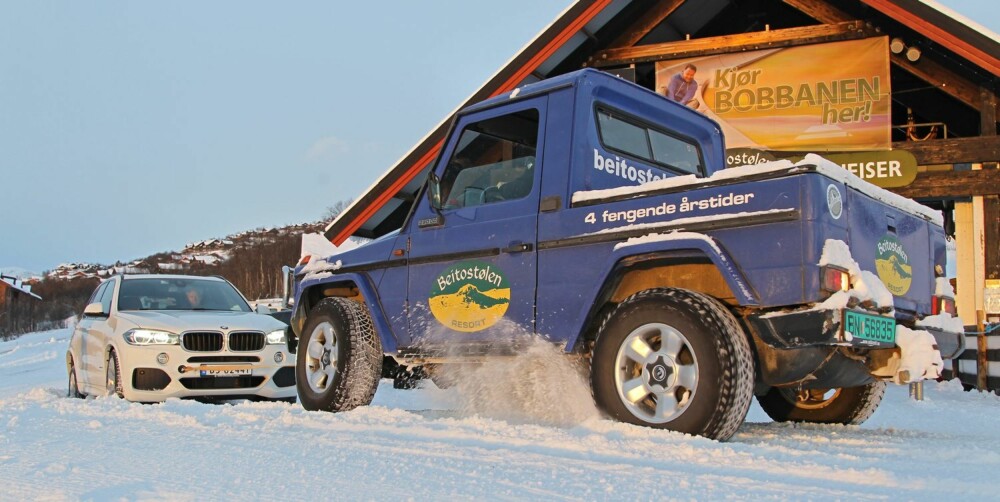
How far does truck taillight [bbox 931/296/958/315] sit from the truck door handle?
8.12ft

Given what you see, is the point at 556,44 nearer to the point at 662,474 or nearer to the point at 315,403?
the point at 315,403

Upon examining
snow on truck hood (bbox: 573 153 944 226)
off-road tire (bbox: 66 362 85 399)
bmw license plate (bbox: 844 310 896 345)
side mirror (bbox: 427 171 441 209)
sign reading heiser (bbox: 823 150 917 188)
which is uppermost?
sign reading heiser (bbox: 823 150 917 188)

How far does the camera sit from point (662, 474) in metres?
3.61

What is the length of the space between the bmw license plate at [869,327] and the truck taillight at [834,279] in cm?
13

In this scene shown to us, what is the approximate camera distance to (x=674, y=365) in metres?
4.58

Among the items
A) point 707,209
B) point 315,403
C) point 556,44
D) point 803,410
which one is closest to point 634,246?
point 707,209

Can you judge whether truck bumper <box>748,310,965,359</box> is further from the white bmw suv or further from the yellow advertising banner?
the yellow advertising banner

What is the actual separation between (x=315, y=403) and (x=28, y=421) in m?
1.94

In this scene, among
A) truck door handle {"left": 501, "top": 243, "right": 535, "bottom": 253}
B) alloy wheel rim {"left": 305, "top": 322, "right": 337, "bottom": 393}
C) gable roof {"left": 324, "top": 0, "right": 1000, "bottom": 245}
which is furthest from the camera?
gable roof {"left": 324, "top": 0, "right": 1000, "bottom": 245}

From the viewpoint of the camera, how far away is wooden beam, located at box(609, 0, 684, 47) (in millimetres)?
14461

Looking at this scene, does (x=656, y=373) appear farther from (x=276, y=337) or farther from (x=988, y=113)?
(x=988, y=113)

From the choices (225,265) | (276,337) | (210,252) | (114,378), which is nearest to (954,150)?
(276,337)

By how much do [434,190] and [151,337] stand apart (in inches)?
143

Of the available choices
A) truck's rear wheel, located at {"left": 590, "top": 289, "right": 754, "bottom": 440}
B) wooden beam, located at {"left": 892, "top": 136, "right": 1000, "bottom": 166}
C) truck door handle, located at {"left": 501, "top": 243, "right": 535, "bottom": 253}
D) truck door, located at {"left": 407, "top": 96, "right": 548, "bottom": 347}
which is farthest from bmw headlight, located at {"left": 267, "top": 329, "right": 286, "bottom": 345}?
wooden beam, located at {"left": 892, "top": 136, "right": 1000, "bottom": 166}
